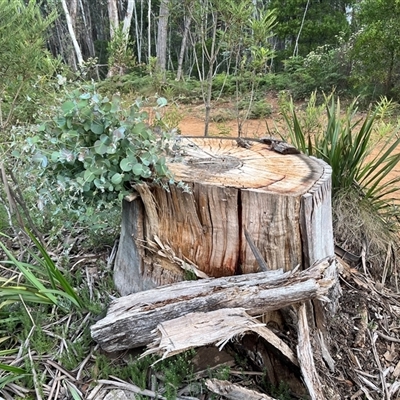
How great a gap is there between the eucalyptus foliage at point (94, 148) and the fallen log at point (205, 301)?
0.44 meters

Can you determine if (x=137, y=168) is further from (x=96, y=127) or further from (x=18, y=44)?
(x=18, y=44)

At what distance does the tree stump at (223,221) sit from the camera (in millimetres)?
1549

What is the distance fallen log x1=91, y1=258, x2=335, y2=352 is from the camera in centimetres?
143

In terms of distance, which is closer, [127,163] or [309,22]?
[127,163]

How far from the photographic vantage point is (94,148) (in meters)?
1.51

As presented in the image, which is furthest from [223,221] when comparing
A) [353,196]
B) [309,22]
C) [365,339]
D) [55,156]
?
[309,22]

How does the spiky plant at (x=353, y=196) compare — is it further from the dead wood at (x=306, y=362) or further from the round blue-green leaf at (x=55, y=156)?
the round blue-green leaf at (x=55, y=156)

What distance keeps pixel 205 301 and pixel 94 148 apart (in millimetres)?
710

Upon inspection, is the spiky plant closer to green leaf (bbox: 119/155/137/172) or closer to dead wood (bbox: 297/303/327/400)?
dead wood (bbox: 297/303/327/400)

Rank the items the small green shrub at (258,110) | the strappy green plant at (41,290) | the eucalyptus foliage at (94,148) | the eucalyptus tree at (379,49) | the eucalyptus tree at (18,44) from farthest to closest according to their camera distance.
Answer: the small green shrub at (258,110) < the eucalyptus tree at (379,49) < the eucalyptus tree at (18,44) < the strappy green plant at (41,290) < the eucalyptus foliage at (94,148)

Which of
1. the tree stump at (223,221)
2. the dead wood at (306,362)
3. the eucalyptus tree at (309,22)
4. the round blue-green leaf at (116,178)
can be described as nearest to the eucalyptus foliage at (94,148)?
the round blue-green leaf at (116,178)

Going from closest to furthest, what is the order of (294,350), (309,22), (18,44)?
(294,350)
(18,44)
(309,22)

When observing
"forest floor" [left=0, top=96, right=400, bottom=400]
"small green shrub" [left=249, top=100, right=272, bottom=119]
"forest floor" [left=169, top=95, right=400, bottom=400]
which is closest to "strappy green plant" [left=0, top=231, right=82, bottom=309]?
"forest floor" [left=0, top=96, right=400, bottom=400]

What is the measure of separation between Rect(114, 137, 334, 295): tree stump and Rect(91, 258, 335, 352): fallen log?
0.48 feet
